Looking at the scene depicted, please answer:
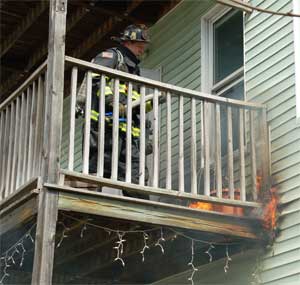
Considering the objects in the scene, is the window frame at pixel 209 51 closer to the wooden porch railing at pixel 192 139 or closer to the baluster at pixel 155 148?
the wooden porch railing at pixel 192 139

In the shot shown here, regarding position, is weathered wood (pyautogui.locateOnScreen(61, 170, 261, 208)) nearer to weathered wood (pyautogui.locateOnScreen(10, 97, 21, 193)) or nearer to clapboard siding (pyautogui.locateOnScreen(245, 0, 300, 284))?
clapboard siding (pyautogui.locateOnScreen(245, 0, 300, 284))

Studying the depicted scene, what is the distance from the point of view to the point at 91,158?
28.1 ft

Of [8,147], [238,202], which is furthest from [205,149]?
[8,147]

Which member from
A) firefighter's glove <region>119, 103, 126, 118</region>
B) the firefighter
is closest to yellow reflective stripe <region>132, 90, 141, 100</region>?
the firefighter

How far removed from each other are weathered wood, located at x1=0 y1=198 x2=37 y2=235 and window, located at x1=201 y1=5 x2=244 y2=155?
300 centimetres

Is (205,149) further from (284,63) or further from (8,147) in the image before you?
(8,147)

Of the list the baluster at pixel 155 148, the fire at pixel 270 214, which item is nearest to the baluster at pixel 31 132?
the baluster at pixel 155 148

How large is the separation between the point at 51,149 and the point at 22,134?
108cm

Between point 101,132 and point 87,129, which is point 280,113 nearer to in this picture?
point 101,132

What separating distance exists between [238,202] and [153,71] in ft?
12.9

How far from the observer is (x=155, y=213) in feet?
25.4

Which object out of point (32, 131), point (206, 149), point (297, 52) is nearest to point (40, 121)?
point (32, 131)

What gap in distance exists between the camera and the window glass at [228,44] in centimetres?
1023

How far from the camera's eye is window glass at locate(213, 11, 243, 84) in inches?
403
